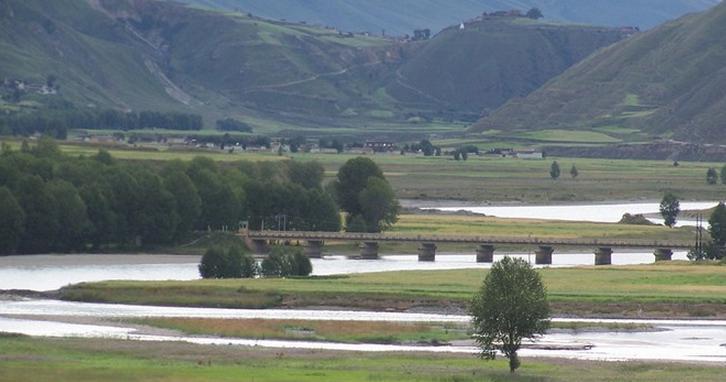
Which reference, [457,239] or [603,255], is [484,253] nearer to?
[457,239]

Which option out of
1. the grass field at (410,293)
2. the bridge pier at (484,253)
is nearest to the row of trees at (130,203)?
the bridge pier at (484,253)

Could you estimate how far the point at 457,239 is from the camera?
148 m

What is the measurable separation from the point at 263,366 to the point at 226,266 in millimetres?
43059

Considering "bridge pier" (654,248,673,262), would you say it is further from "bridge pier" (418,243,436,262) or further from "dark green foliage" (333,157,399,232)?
"dark green foliage" (333,157,399,232)

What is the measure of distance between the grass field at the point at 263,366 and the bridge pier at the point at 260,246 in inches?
2305

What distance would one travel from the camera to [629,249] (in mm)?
156875

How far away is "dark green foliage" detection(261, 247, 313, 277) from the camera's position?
12212cm

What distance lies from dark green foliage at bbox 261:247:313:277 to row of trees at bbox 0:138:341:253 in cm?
2087

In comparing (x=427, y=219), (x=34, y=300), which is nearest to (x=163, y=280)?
(x=34, y=300)

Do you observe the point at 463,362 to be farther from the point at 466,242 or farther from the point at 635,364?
the point at 466,242

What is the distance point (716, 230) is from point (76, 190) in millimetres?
42182

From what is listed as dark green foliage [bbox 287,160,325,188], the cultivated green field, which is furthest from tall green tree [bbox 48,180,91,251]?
dark green foliage [bbox 287,160,325,188]

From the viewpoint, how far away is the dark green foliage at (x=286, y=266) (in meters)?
122

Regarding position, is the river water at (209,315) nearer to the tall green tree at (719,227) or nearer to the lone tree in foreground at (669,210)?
the tall green tree at (719,227)
